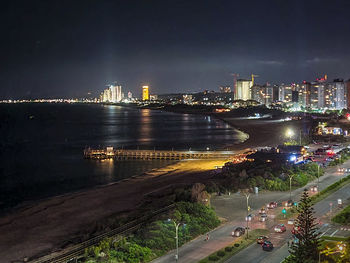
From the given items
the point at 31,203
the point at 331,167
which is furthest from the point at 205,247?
the point at 331,167

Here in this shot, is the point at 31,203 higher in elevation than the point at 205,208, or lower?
lower

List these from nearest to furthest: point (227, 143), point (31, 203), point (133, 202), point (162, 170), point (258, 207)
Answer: point (258, 207)
point (133, 202)
point (31, 203)
point (162, 170)
point (227, 143)

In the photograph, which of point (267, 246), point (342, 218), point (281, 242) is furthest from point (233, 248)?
point (342, 218)

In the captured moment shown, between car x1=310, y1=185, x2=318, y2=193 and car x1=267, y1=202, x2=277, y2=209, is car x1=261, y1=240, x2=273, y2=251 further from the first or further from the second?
car x1=310, y1=185, x2=318, y2=193

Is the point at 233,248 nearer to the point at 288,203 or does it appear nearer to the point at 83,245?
the point at 83,245

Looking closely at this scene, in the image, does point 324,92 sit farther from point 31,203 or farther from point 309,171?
point 31,203

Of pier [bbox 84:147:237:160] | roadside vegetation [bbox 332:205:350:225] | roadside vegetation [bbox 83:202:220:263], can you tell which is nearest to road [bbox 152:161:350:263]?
roadside vegetation [bbox 83:202:220:263]

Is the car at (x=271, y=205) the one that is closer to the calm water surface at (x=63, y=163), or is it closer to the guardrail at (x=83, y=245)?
the guardrail at (x=83, y=245)
